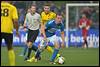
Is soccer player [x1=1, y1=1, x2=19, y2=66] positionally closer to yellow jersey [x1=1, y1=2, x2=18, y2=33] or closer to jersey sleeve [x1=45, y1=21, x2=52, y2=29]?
yellow jersey [x1=1, y1=2, x2=18, y2=33]

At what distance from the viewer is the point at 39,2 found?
1115 inches

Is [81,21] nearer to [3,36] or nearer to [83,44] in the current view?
[83,44]

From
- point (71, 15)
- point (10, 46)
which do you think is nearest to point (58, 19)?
point (10, 46)

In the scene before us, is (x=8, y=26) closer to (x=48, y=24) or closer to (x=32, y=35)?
(x=48, y=24)

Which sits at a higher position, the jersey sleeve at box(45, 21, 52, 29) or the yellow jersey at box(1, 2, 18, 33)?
the yellow jersey at box(1, 2, 18, 33)

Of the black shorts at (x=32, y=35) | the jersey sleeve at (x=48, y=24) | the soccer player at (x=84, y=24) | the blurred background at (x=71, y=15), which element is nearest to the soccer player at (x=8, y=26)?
the jersey sleeve at (x=48, y=24)

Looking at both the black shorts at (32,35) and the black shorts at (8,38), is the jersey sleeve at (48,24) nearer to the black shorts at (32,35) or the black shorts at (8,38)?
the black shorts at (32,35)

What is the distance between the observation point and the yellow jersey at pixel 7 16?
44.0 ft

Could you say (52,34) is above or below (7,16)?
below

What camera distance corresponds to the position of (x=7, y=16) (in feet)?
44.7

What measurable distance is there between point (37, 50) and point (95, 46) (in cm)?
1105

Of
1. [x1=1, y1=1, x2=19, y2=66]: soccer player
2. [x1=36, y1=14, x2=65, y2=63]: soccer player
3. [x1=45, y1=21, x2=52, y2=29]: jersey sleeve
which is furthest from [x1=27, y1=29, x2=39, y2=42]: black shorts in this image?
[x1=1, y1=1, x2=19, y2=66]: soccer player

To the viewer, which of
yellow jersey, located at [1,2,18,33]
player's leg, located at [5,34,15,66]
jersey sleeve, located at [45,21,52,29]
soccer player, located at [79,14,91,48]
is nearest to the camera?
yellow jersey, located at [1,2,18,33]

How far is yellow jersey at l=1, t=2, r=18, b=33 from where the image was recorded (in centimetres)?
1341
